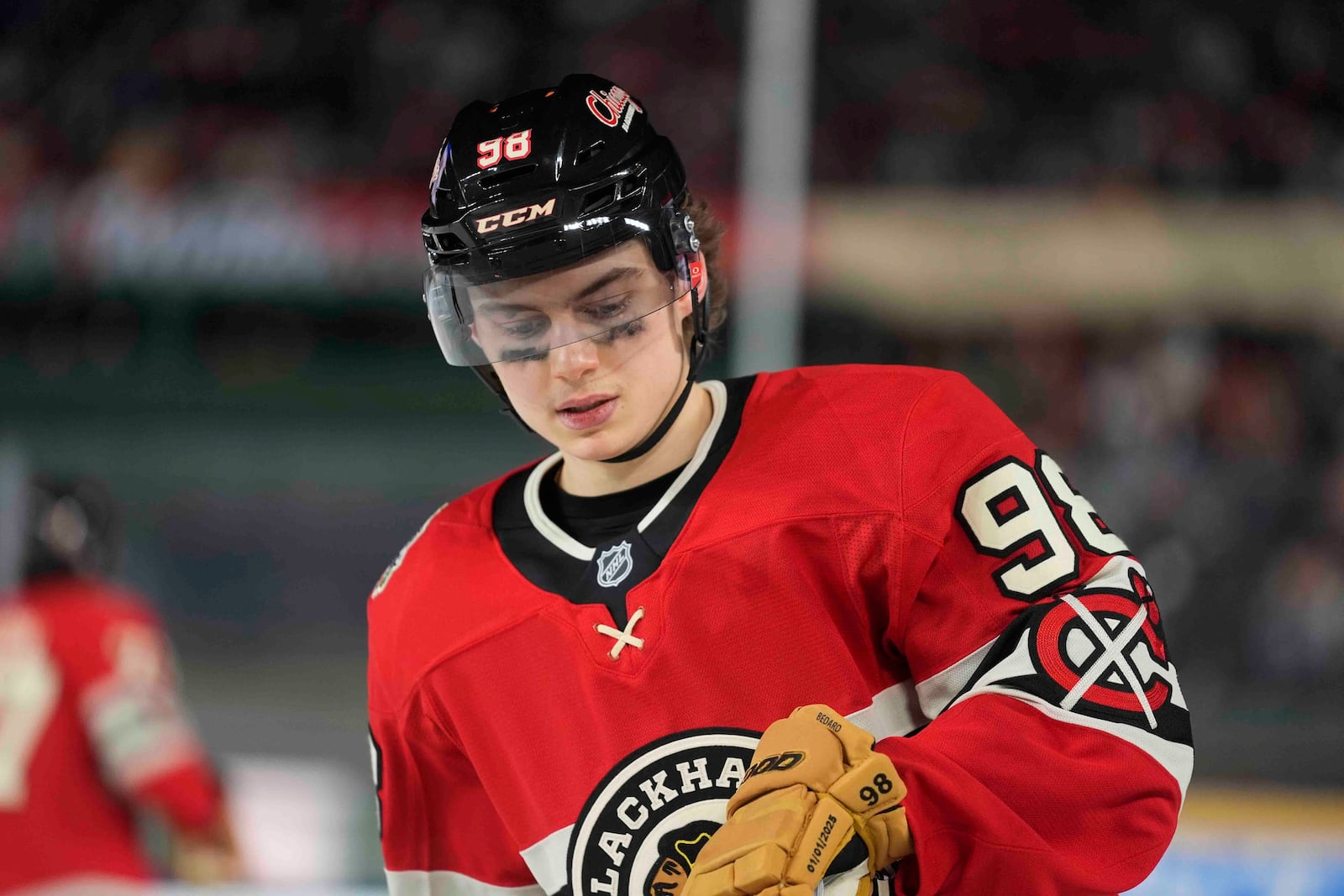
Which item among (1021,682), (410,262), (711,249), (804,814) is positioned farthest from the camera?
(410,262)

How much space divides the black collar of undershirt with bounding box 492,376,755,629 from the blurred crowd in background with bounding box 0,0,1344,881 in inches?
100

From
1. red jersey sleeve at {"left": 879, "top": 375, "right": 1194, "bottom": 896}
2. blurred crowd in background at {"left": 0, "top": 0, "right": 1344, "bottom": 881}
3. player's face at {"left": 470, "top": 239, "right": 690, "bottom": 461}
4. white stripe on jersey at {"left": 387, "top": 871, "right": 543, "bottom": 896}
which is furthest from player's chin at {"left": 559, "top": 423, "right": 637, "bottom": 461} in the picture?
blurred crowd in background at {"left": 0, "top": 0, "right": 1344, "bottom": 881}

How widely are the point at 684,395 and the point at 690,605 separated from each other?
21cm

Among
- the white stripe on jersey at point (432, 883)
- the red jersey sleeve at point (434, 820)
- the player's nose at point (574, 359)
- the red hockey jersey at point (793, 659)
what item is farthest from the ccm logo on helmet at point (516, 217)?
the white stripe on jersey at point (432, 883)

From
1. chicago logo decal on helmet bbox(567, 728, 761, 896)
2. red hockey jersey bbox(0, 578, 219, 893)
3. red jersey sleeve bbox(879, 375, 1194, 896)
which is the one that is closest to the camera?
red jersey sleeve bbox(879, 375, 1194, 896)

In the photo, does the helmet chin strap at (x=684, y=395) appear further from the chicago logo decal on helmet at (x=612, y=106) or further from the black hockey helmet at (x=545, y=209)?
the chicago logo decal on helmet at (x=612, y=106)

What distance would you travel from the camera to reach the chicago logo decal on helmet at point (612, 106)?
1268 millimetres

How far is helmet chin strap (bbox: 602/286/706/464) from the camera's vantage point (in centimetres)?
125

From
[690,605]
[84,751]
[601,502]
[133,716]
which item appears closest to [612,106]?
[601,502]

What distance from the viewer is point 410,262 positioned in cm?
427

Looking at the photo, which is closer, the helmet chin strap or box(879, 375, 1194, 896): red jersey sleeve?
box(879, 375, 1194, 896): red jersey sleeve

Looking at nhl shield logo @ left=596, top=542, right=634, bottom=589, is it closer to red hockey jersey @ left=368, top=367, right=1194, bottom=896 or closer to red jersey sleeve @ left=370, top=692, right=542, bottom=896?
red hockey jersey @ left=368, top=367, right=1194, bottom=896

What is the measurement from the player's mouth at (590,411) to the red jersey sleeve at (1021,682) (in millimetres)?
262

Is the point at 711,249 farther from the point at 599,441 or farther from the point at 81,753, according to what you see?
the point at 81,753
